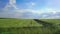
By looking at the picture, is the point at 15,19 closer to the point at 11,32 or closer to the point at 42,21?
the point at 11,32

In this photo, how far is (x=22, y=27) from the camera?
1.50m

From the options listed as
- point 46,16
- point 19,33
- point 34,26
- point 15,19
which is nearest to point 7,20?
point 15,19

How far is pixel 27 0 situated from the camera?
60.7 inches

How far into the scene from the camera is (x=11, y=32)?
148 centimetres

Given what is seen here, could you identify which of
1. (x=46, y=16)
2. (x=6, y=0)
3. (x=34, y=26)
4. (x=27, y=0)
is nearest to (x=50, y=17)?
(x=46, y=16)

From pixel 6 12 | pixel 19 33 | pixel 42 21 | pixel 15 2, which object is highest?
pixel 15 2

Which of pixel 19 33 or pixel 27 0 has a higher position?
pixel 27 0

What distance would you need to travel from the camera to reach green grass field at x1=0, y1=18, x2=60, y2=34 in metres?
1.48

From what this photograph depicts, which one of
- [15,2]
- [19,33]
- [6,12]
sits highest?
[15,2]

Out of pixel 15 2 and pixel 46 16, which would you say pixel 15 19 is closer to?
pixel 15 2

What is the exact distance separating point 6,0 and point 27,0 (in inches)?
10.6

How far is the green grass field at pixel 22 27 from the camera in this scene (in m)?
1.48

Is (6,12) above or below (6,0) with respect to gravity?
below

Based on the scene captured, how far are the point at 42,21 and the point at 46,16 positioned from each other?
0.08 meters
